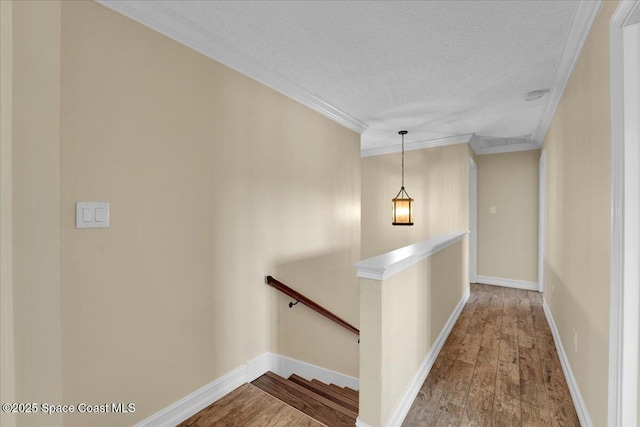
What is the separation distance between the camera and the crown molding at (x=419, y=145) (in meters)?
4.53

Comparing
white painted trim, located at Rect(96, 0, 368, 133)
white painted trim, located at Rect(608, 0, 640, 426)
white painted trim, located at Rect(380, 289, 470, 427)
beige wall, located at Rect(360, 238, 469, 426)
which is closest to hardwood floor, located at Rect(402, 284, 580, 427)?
white painted trim, located at Rect(380, 289, 470, 427)

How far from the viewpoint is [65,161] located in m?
1.41

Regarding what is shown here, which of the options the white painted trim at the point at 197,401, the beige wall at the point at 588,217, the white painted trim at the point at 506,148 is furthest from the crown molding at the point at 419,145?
the white painted trim at the point at 197,401

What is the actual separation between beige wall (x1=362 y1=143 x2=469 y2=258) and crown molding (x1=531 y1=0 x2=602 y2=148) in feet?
4.72

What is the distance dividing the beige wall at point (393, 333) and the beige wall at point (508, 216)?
3.43m

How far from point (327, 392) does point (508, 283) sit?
4.06 m

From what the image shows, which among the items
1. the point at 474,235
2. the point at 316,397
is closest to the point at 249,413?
the point at 316,397

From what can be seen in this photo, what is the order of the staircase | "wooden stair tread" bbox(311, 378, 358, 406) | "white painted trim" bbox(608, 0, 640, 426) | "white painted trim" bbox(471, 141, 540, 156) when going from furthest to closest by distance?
"white painted trim" bbox(471, 141, 540, 156), "wooden stair tread" bbox(311, 378, 358, 406), the staircase, "white painted trim" bbox(608, 0, 640, 426)

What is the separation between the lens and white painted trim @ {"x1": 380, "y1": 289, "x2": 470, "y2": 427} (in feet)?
5.94

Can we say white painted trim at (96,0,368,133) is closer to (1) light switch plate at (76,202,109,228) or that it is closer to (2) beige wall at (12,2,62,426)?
(1) light switch plate at (76,202,109,228)

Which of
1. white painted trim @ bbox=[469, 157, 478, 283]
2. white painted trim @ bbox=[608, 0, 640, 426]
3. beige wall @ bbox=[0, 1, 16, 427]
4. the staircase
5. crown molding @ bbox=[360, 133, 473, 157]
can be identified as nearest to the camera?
beige wall @ bbox=[0, 1, 16, 427]

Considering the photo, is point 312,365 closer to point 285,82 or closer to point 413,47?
point 285,82

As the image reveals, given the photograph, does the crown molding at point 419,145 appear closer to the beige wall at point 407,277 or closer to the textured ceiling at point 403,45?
the beige wall at point 407,277

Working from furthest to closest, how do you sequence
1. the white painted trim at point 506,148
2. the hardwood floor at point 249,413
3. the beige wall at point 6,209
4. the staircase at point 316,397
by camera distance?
the white painted trim at point 506,148
the staircase at point 316,397
the hardwood floor at point 249,413
the beige wall at point 6,209
